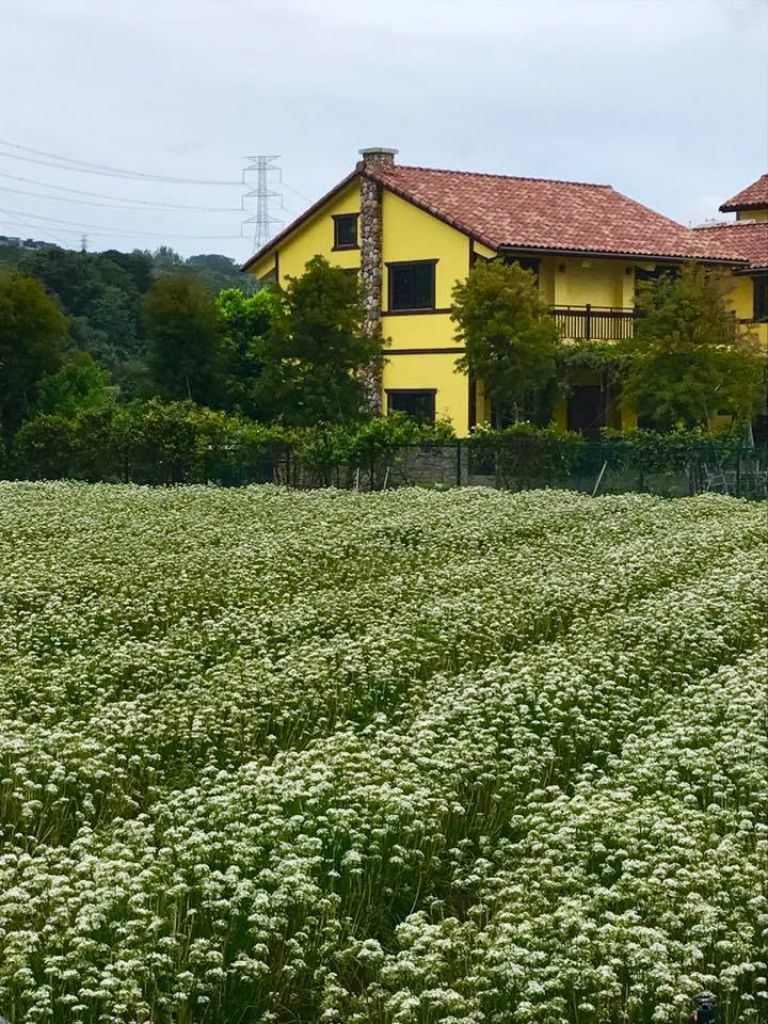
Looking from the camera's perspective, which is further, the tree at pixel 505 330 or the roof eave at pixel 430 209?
the roof eave at pixel 430 209

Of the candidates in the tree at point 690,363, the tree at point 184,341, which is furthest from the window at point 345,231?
the tree at point 690,363

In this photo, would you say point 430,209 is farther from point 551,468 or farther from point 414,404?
point 551,468

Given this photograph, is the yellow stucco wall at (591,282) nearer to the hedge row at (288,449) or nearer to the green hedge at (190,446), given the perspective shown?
the green hedge at (190,446)

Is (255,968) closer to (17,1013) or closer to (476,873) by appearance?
(17,1013)

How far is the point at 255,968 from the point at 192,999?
31 centimetres

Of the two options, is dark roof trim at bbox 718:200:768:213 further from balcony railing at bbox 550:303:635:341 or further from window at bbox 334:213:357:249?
window at bbox 334:213:357:249

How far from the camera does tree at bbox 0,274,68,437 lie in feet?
143

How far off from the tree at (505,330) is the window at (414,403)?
2.91 metres

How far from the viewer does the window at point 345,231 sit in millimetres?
47812

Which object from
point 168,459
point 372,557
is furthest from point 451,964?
point 168,459

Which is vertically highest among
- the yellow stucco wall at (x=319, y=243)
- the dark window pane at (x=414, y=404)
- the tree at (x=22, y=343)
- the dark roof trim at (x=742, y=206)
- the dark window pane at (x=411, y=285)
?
the dark roof trim at (x=742, y=206)

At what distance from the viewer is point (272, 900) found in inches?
278

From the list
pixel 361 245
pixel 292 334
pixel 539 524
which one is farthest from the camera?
pixel 361 245

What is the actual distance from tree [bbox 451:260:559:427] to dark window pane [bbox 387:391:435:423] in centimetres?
293
